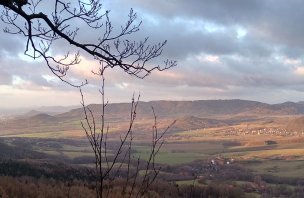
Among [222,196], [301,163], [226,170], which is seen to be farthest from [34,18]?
[301,163]

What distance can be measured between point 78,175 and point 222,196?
69.5ft

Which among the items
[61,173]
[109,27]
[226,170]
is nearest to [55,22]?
[109,27]

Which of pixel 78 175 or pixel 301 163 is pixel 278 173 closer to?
pixel 301 163

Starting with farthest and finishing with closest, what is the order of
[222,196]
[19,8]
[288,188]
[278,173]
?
[278,173] < [288,188] < [222,196] < [19,8]

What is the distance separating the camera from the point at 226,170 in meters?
92.8

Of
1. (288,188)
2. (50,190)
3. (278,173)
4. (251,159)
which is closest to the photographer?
(50,190)

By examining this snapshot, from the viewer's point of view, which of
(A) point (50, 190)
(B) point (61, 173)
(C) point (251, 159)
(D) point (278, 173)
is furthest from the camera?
(C) point (251, 159)

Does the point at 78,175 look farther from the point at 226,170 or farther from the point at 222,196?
the point at 226,170

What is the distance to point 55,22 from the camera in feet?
17.4

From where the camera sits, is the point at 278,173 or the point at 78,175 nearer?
the point at 78,175

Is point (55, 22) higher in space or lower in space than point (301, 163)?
higher

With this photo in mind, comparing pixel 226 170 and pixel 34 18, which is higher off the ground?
pixel 34 18

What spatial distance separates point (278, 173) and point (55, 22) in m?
91.0

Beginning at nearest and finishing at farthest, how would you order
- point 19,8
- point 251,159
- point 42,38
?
point 19,8 < point 42,38 < point 251,159
